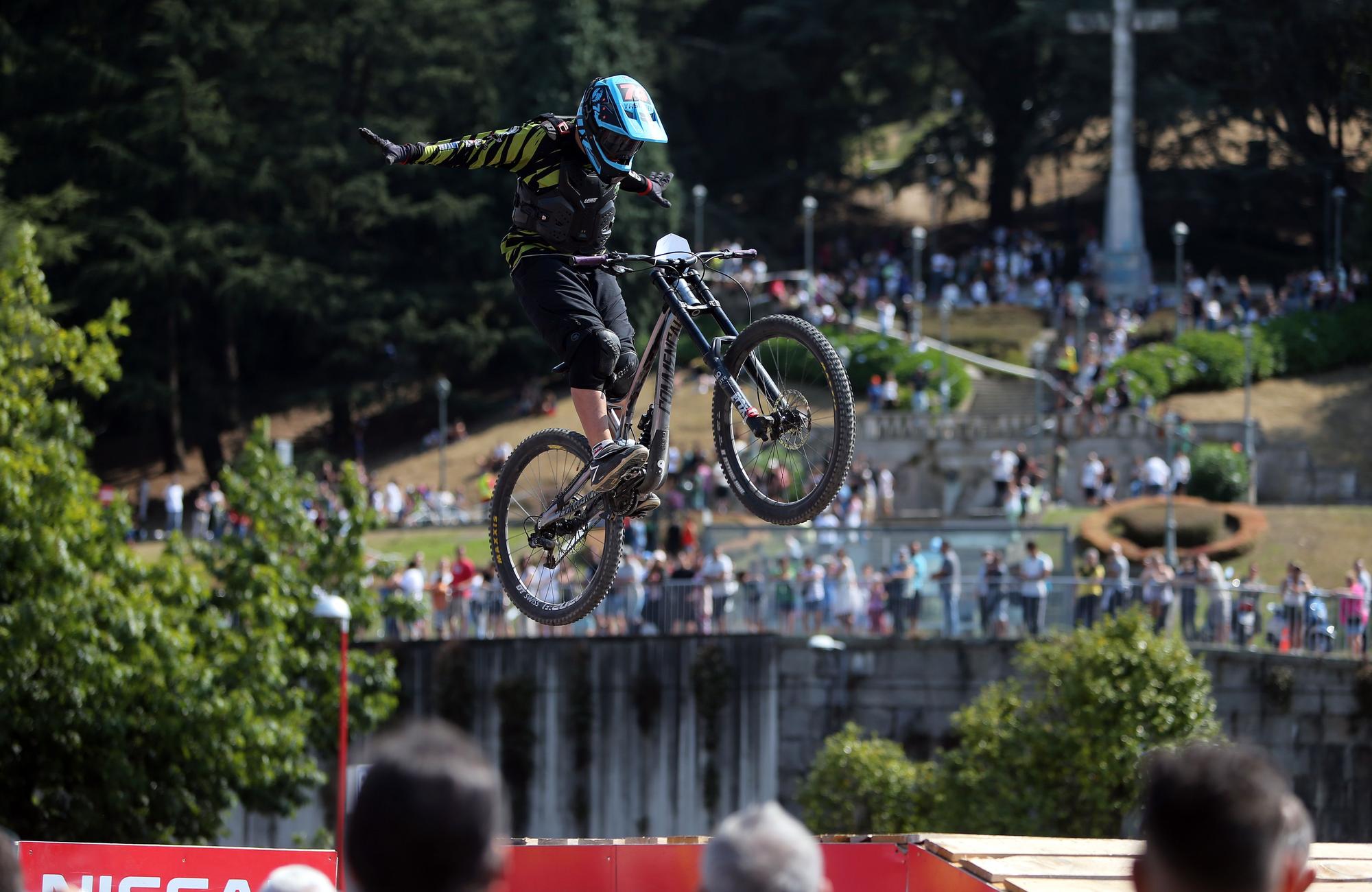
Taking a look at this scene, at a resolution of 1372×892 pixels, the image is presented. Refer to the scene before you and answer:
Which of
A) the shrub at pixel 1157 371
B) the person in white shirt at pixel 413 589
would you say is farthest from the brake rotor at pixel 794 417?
the shrub at pixel 1157 371

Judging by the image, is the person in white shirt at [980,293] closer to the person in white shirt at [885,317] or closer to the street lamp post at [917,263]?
the street lamp post at [917,263]

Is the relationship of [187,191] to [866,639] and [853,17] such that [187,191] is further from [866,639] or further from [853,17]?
[866,639]

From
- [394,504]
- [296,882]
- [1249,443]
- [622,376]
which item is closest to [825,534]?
[394,504]

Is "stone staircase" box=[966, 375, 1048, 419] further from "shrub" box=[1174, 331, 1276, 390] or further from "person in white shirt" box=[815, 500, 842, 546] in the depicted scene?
"person in white shirt" box=[815, 500, 842, 546]

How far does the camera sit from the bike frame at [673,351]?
9.58 meters

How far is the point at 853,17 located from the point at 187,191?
26572 mm

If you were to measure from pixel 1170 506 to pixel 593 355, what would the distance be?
2812 cm

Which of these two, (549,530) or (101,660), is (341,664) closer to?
(101,660)

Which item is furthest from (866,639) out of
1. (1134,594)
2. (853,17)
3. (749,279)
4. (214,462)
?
(853,17)

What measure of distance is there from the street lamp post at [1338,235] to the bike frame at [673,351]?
167 ft

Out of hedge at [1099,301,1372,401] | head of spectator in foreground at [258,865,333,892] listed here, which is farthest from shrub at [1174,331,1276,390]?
head of spectator in foreground at [258,865,333,892]

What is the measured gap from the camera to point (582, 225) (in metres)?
10.0

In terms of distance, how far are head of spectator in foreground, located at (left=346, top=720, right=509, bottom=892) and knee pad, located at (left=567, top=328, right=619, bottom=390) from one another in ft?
18.8

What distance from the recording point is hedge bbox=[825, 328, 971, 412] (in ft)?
174
